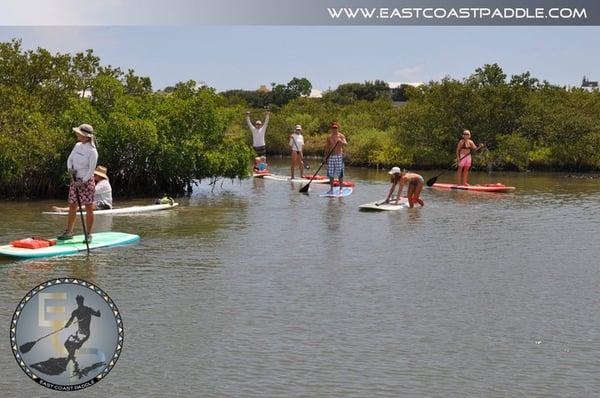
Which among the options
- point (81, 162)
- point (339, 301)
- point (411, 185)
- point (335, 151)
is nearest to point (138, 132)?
point (335, 151)

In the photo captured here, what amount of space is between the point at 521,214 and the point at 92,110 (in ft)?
35.7

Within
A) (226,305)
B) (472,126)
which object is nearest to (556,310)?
(226,305)

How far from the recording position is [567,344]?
9.54 metres

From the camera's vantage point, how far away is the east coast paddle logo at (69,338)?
7.37 m

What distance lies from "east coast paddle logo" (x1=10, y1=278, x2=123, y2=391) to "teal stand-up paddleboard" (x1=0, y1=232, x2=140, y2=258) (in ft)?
18.5

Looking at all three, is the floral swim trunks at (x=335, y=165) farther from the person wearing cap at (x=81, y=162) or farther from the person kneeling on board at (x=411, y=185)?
the person wearing cap at (x=81, y=162)

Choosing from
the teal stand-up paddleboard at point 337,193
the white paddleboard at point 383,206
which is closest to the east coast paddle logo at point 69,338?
the white paddleboard at point 383,206

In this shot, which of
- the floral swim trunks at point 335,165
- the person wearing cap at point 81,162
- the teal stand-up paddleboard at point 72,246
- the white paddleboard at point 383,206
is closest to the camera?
the teal stand-up paddleboard at point 72,246

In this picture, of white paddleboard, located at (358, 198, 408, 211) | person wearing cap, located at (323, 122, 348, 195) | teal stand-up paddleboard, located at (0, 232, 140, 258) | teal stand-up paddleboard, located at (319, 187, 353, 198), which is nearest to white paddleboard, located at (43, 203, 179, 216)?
teal stand-up paddleboard, located at (0, 232, 140, 258)

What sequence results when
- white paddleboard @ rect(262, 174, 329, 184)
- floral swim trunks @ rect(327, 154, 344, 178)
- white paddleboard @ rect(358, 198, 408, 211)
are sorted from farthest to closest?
1. white paddleboard @ rect(262, 174, 329, 184)
2. floral swim trunks @ rect(327, 154, 344, 178)
3. white paddleboard @ rect(358, 198, 408, 211)

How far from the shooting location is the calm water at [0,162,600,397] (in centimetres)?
828

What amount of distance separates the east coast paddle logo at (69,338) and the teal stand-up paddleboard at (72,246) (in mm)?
5631

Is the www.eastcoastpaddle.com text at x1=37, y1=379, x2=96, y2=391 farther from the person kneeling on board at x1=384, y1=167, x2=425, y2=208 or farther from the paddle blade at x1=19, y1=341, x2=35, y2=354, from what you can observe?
the person kneeling on board at x1=384, y1=167, x2=425, y2=208

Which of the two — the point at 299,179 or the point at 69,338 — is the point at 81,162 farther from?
the point at 299,179
